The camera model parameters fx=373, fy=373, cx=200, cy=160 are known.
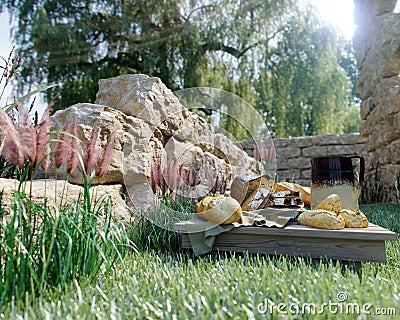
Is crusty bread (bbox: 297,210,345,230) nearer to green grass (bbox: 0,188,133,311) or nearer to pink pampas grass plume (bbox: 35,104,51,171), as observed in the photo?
green grass (bbox: 0,188,133,311)

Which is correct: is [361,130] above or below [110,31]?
below

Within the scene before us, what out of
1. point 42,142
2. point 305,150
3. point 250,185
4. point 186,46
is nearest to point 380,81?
point 305,150

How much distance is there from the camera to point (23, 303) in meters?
1.08

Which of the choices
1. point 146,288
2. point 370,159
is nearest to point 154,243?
point 146,288

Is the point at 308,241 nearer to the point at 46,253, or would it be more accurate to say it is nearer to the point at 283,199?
the point at 283,199

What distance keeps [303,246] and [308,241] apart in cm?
3

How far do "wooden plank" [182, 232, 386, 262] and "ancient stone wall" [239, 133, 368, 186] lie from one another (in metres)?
4.70

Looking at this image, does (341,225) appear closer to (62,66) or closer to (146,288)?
(146,288)

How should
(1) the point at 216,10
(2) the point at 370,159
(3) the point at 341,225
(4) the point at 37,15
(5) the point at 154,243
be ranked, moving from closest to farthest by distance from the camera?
(3) the point at 341,225 < (5) the point at 154,243 < (2) the point at 370,159 < (4) the point at 37,15 < (1) the point at 216,10

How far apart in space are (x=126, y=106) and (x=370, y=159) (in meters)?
3.58

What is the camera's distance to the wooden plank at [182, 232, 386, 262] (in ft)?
5.07

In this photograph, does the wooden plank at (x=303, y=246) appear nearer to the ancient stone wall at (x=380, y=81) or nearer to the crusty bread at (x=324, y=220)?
the crusty bread at (x=324, y=220)

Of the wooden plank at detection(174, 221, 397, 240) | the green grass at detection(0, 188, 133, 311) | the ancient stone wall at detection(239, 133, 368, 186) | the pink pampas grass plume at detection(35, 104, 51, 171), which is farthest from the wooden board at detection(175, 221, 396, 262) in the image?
the ancient stone wall at detection(239, 133, 368, 186)

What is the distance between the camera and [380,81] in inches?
166
